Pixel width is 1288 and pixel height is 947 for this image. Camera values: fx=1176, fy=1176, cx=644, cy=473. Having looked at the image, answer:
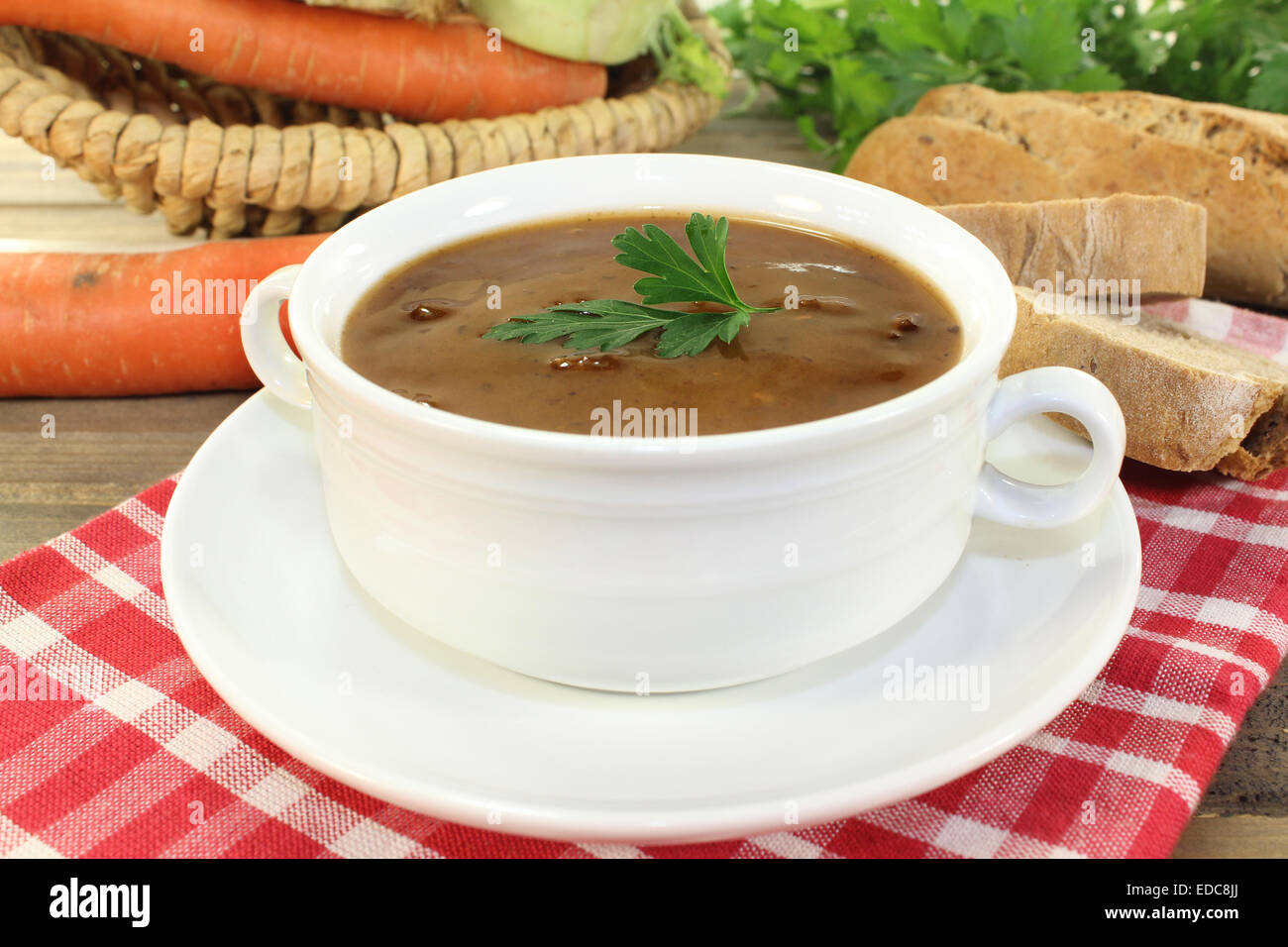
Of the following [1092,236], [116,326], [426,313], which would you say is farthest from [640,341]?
[116,326]

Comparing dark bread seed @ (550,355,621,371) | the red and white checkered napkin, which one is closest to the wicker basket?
the red and white checkered napkin

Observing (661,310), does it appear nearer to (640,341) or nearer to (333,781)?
(640,341)

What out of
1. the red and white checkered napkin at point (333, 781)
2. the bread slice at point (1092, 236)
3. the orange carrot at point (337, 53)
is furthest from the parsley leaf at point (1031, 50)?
the red and white checkered napkin at point (333, 781)

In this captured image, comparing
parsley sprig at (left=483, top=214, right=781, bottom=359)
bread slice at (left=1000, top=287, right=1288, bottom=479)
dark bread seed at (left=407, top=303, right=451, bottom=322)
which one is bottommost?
bread slice at (left=1000, top=287, right=1288, bottom=479)

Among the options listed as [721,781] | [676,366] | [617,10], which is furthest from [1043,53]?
[721,781]

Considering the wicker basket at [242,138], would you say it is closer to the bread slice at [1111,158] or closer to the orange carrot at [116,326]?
the orange carrot at [116,326]

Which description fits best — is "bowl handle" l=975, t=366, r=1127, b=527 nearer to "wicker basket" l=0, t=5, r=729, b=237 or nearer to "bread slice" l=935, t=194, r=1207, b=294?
"bread slice" l=935, t=194, r=1207, b=294
